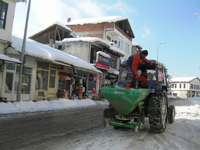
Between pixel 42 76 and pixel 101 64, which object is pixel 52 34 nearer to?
pixel 101 64

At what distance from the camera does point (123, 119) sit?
4.98 m

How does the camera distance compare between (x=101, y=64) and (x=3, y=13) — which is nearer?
(x=3, y=13)

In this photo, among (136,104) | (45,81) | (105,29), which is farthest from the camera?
(105,29)

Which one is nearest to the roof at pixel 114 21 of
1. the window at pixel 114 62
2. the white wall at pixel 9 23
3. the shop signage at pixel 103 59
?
the window at pixel 114 62

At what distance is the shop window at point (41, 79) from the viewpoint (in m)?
14.5

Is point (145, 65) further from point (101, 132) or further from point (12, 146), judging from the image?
point (12, 146)

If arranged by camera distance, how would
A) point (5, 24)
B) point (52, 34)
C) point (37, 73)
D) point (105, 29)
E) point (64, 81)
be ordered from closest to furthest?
point (5, 24) < point (37, 73) < point (64, 81) < point (52, 34) < point (105, 29)

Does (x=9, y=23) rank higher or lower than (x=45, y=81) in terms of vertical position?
higher

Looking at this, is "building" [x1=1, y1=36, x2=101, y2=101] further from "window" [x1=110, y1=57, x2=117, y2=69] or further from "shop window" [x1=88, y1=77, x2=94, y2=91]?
"window" [x1=110, y1=57, x2=117, y2=69]

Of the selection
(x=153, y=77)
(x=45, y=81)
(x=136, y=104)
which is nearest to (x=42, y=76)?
(x=45, y=81)

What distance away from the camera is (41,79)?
14797mm

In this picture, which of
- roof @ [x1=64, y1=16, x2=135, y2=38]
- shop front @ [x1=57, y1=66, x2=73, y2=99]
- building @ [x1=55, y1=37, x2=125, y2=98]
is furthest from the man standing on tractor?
roof @ [x1=64, y1=16, x2=135, y2=38]

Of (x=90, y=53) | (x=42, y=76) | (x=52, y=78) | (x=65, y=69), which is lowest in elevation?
(x=52, y=78)

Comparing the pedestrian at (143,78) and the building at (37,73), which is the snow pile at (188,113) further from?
the building at (37,73)
